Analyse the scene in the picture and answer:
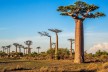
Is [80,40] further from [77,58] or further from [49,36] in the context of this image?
[49,36]

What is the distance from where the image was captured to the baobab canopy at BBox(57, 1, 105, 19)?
78.9ft

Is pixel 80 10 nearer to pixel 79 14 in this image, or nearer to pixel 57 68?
pixel 79 14

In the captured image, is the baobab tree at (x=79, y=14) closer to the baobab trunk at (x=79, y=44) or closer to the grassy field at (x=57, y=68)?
the baobab trunk at (x=79, y=44)

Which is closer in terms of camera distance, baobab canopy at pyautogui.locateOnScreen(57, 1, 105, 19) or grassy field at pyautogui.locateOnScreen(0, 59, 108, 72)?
grassy field at pyautogui.locateOnScreen(0, 59, 108, 72)

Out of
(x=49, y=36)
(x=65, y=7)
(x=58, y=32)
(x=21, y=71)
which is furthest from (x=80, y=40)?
(x=49, y=36)

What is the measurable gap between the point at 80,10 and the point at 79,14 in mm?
554

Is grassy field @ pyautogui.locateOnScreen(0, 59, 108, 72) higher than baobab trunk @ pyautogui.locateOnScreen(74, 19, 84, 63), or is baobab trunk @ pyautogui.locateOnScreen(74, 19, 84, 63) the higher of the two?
baobab trunk @ pyautogui.locateOnScreen(74, 19, 84, 63)

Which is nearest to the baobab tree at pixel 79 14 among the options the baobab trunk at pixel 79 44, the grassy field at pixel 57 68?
the baobab trunk at pixel 79 44

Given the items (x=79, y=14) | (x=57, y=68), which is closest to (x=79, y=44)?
(x=79, y=14)

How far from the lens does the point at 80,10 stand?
79.5 feet

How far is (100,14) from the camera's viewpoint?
78.7ft

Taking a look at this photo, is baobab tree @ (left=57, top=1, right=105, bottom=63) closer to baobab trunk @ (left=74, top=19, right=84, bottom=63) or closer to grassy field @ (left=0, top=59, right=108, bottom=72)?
baobab trunk @ (left=74, top=19, right=84, bottom=63)

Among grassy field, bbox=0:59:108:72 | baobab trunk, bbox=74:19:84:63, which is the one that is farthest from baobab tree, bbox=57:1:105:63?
grassy field, bbox=0:59:108:72

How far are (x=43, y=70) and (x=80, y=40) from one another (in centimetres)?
958
